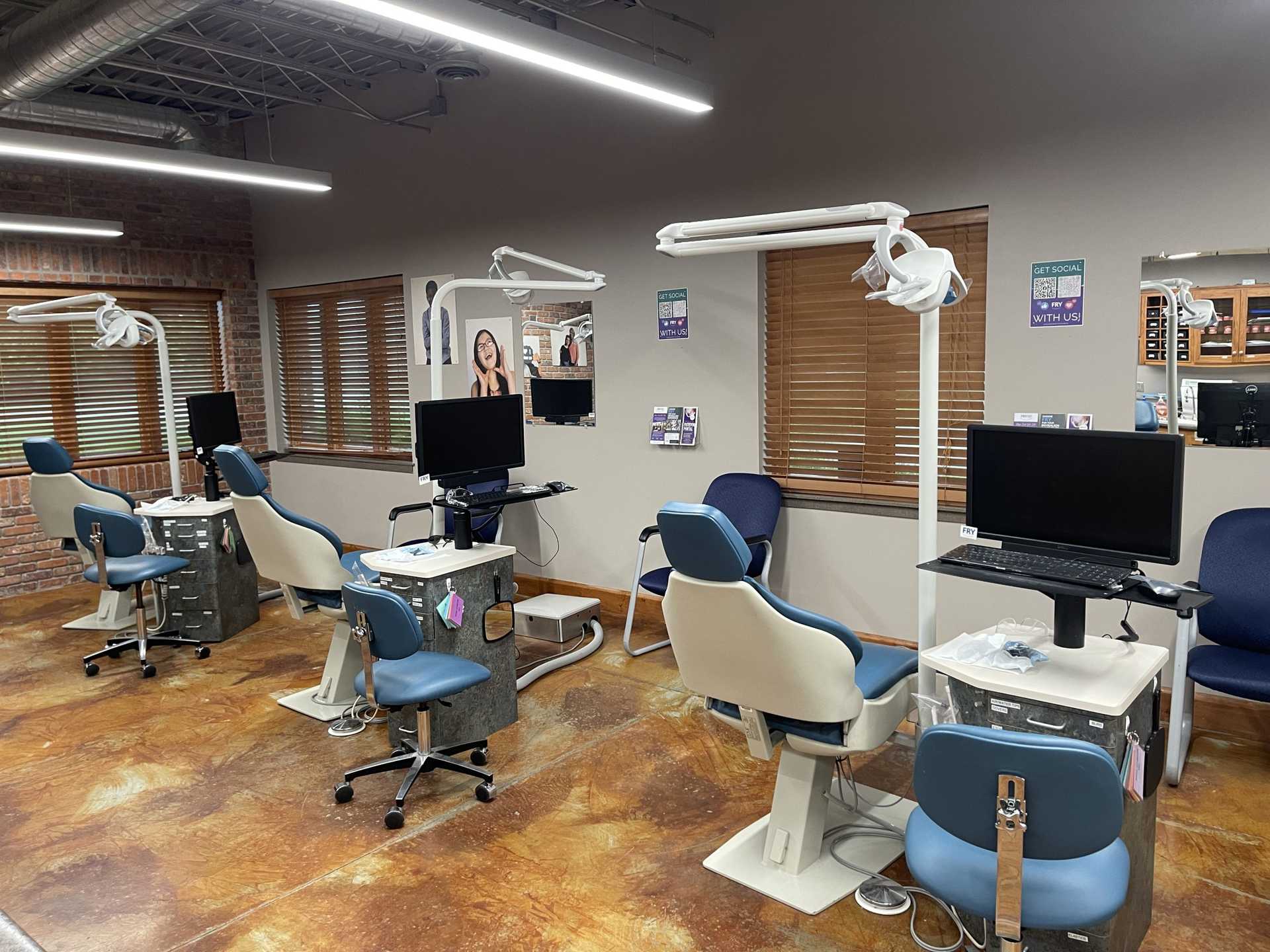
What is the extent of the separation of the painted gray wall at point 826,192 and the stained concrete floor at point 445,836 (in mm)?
1257

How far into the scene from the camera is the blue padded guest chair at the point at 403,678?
3.12 metres

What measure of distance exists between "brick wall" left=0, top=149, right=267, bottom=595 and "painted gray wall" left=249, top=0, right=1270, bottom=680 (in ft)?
4.59

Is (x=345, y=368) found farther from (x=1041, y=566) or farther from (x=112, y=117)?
(x=1041, y=566)

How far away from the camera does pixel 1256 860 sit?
290 cm

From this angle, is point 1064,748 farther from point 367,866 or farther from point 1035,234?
point 1035,234

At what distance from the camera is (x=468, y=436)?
4461mm

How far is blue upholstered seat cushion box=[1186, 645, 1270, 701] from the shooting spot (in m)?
3.18

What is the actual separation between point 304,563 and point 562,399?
2227 mm

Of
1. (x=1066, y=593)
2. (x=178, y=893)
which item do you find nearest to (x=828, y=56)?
(x=1066, y=593)

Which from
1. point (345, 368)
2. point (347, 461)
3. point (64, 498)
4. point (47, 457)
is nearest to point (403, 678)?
point (64, 498)

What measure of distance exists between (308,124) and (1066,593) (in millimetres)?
6933

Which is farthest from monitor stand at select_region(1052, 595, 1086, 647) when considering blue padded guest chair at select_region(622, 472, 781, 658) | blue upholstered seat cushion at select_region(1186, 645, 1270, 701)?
blue padded guest chair at select_region(622, 472, 781, 658)

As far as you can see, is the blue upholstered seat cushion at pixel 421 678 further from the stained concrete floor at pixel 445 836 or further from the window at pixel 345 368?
the window at pixel 345 368

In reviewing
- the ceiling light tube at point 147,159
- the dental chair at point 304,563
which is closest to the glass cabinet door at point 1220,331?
the dental chair at point 304,563
